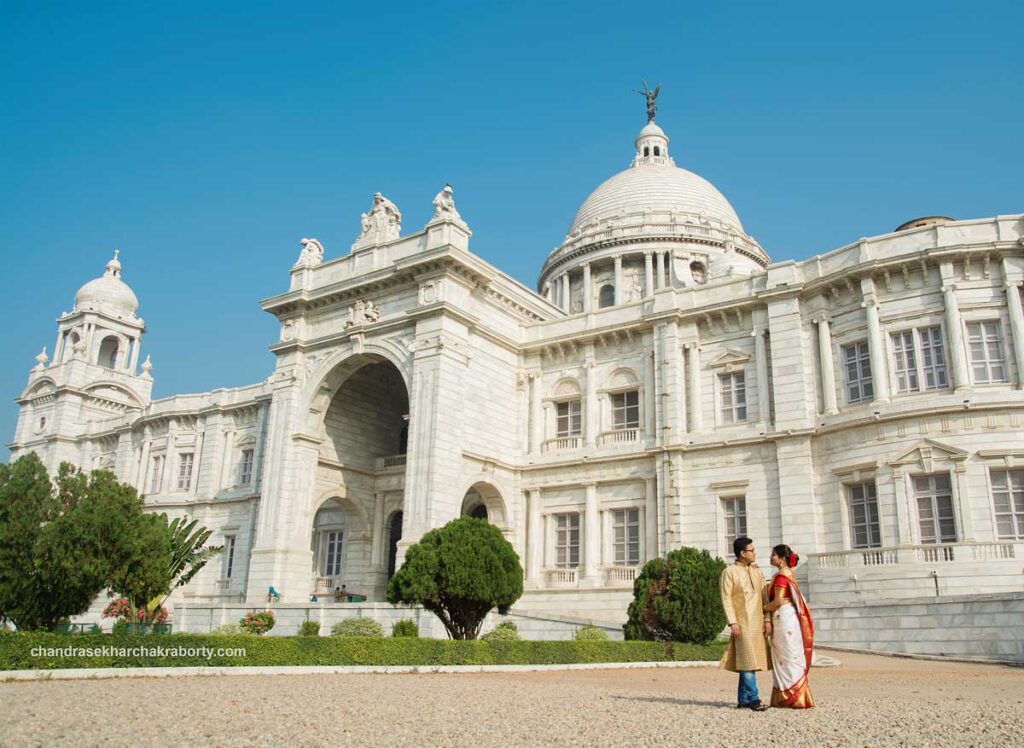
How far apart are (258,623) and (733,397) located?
59.1ft

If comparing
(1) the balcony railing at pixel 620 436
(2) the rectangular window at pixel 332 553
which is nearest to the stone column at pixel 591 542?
(1) the balcony railing at pixel 620 436

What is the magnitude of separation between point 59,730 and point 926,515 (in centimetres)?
2423

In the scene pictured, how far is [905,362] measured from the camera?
27375mm

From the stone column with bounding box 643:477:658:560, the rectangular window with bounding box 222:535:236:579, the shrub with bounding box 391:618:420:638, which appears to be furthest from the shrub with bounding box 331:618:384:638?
the rectangular window with bounding box 222:535:236:579

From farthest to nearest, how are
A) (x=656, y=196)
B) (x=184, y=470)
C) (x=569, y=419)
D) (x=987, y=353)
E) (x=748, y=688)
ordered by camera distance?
(x=656, y=196), (x=184, y=470), (x=569, y=419), (x=987, y=353), (x=748, y=688)

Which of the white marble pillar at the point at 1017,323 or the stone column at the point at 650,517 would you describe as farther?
the stone column at the point at 650,517

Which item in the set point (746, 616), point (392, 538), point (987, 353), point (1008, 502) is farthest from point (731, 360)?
point (746, 616)

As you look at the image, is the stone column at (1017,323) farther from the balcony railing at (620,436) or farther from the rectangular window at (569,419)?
the rectangular window at (569,419)

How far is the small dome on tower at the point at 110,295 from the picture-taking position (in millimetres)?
58562

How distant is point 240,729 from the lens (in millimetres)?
8469

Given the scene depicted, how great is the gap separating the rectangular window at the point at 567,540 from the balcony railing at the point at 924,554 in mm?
10049

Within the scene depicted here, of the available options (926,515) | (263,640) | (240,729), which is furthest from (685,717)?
(926,515)

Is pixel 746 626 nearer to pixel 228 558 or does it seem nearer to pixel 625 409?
pixel 625 409

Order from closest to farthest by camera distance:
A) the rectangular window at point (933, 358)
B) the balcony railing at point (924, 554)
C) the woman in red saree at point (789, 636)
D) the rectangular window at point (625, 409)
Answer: the woman in red saree at point (789, 636)
the balcony railing at point (924, 554)
the rectangular window at point (933, 358)
the rectangular window at point (625, 409)
